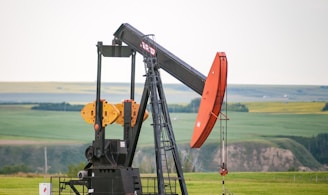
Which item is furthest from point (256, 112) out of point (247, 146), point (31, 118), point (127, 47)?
point (127, 47)

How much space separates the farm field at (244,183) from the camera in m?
37.0

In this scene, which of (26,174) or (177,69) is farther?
(26,174)

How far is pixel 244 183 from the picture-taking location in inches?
1599

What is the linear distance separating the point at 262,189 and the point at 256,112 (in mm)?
15006

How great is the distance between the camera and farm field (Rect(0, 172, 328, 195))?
37.0 m

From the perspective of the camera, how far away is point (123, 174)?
86.6ft

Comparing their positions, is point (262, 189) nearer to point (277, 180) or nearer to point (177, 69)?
point (277, 180)

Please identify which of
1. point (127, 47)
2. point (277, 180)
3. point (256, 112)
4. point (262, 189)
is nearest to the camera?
point (127, 47)

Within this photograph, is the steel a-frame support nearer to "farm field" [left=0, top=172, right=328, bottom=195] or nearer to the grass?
"farm field" [left=0, top=172, right=328, bottom=195]

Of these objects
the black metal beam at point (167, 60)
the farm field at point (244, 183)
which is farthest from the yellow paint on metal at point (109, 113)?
the farm field at point (244, 183)

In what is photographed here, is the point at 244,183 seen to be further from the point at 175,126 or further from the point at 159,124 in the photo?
the point at 159,124

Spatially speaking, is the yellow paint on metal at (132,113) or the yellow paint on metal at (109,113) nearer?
the yellow paint on metal at (109,113)

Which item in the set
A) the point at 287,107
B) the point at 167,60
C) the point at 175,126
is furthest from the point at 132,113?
the point at 287,107

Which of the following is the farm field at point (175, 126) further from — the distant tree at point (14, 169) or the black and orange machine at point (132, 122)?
the black and orange machine at point (132, 122)
